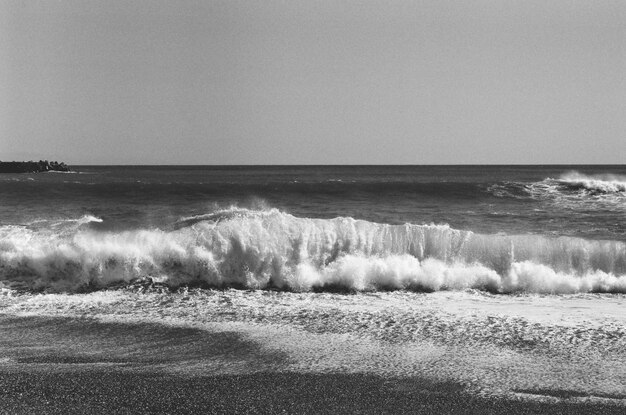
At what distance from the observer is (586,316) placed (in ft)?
24.0

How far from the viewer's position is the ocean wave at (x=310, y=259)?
9.41 metres

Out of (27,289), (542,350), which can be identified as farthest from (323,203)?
(542,350)

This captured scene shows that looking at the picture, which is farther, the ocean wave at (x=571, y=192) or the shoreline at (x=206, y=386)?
the ocean wave at (x=571, y=192)

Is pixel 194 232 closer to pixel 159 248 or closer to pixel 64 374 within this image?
pixel 159 248

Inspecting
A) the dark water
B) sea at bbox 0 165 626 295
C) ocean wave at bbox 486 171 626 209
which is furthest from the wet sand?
ocean wave at bbox 486 171 626 209

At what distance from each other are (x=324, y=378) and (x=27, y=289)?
6.34 m

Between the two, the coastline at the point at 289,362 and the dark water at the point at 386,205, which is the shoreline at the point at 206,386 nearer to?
the coastline at the point at 289,362

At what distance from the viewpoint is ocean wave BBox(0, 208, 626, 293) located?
9414mm

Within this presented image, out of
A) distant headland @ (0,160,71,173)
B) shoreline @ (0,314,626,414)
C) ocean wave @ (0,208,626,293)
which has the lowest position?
shoreline @ (0,314,626,414)

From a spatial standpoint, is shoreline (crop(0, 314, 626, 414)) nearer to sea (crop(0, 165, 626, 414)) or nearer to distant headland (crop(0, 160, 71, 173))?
sea (crop(0, 165, 626, 414))

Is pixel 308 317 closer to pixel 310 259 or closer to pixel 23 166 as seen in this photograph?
pixel 310 259

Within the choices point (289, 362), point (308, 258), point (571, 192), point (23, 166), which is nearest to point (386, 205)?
point (571, 192)

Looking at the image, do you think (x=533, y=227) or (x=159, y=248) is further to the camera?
(x=533, y=227)

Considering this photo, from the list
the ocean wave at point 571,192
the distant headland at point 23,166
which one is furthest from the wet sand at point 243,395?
the distant headland at point 23,166
